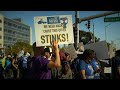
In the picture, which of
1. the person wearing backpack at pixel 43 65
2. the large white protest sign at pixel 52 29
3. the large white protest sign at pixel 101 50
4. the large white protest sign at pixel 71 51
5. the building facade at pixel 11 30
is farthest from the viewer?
the large white protest sign at pixel 71 51

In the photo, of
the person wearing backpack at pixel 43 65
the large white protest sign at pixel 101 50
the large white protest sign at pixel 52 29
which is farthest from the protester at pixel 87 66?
the person wearing backpack at pixel 43 65

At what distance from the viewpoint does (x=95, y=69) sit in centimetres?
683

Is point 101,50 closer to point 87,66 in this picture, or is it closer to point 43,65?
point 87,66

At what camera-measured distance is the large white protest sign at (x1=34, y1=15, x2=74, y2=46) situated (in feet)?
16.5

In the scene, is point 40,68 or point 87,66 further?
point 87,66

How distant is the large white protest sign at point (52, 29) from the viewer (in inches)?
198

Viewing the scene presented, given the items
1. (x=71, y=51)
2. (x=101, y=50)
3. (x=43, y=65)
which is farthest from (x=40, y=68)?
(x=71, y=51)

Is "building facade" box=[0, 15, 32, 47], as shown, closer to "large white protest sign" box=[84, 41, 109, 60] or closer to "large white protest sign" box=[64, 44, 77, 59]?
"large white protest sign" box=[64, 44, 77, 59]

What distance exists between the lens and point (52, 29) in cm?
523

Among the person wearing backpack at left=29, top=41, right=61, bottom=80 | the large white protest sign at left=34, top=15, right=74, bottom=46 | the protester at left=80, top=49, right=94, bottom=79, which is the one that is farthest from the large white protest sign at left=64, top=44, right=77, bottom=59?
the person wearing backpack at left=29, top=41, right=61, bottom=80

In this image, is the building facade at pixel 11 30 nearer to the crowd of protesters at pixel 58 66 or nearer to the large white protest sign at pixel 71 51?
the crowd of protesters at pixel 58 66
